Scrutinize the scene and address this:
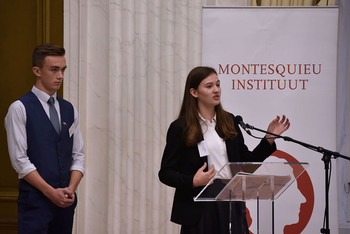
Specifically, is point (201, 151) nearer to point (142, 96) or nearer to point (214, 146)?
point (214, 146)

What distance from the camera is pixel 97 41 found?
4.98m

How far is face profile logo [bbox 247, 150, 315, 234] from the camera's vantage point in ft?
13.7

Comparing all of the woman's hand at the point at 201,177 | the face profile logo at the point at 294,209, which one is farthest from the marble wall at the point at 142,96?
the woman's hand at the point at 201,177

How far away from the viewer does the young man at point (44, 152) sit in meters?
3.23

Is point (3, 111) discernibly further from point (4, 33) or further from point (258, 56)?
point (258, 56)

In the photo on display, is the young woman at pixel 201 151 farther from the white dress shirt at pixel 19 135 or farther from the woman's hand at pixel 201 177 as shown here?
the white dress shirt at pixel 19 135

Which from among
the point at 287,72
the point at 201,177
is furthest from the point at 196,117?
the point at 287,72

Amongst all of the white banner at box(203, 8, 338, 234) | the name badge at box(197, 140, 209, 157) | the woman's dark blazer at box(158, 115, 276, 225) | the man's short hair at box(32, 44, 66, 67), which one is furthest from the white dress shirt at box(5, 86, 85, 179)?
the white banner at box(203, 8, 338, 234)

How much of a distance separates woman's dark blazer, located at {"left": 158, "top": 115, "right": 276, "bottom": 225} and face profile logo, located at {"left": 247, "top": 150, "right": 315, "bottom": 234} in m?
0.98

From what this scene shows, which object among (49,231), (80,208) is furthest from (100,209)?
(49,231)

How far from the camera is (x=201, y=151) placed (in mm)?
3170

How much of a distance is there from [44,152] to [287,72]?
1.89 meters

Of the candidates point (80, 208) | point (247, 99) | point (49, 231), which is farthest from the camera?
point (80, 208)

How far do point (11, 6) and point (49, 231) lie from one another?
255 centimetres
